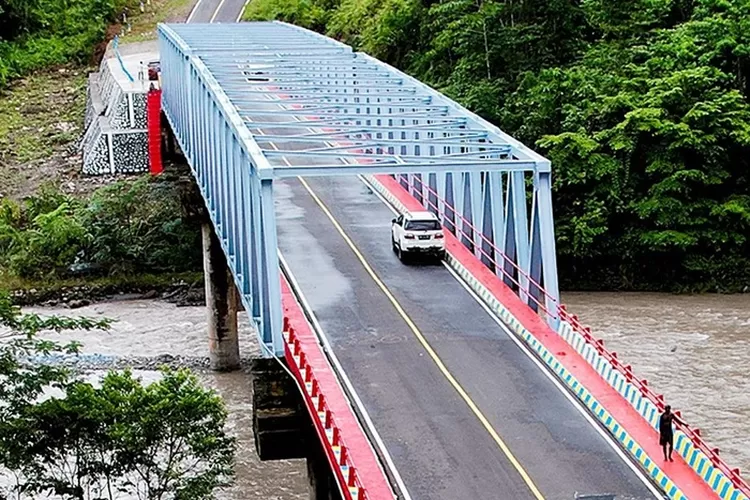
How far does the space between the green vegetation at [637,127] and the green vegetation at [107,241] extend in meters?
15.2

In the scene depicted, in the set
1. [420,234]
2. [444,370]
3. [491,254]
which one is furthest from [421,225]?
[444,370]

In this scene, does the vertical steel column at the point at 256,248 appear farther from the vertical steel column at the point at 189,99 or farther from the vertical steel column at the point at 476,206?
the vertical steel column at the point at 189,99

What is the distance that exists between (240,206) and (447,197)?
7.63m

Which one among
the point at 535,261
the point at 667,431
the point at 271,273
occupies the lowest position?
the point at 667,431

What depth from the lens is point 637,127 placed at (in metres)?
51.3

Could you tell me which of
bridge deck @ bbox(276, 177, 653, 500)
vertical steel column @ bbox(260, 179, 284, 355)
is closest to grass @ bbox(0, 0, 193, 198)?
A: bridge deck @ bbox(276, 177, 653, 500)

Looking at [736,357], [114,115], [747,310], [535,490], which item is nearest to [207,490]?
[535,490]

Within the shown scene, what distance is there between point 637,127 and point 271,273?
28.9 m

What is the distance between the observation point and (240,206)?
100ft

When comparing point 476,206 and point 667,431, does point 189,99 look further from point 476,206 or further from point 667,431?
point 667,431

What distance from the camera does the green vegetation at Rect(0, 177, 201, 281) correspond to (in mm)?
57781

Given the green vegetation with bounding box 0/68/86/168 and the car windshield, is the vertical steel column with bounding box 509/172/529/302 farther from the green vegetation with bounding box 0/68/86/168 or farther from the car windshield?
the green vegetation with bounding box 0/68/86/168

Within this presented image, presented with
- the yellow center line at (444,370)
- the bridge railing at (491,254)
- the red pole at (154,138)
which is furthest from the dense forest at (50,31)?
the yellow center line at (444,370)

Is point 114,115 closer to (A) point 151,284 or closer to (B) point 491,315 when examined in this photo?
(A) point 151,284
